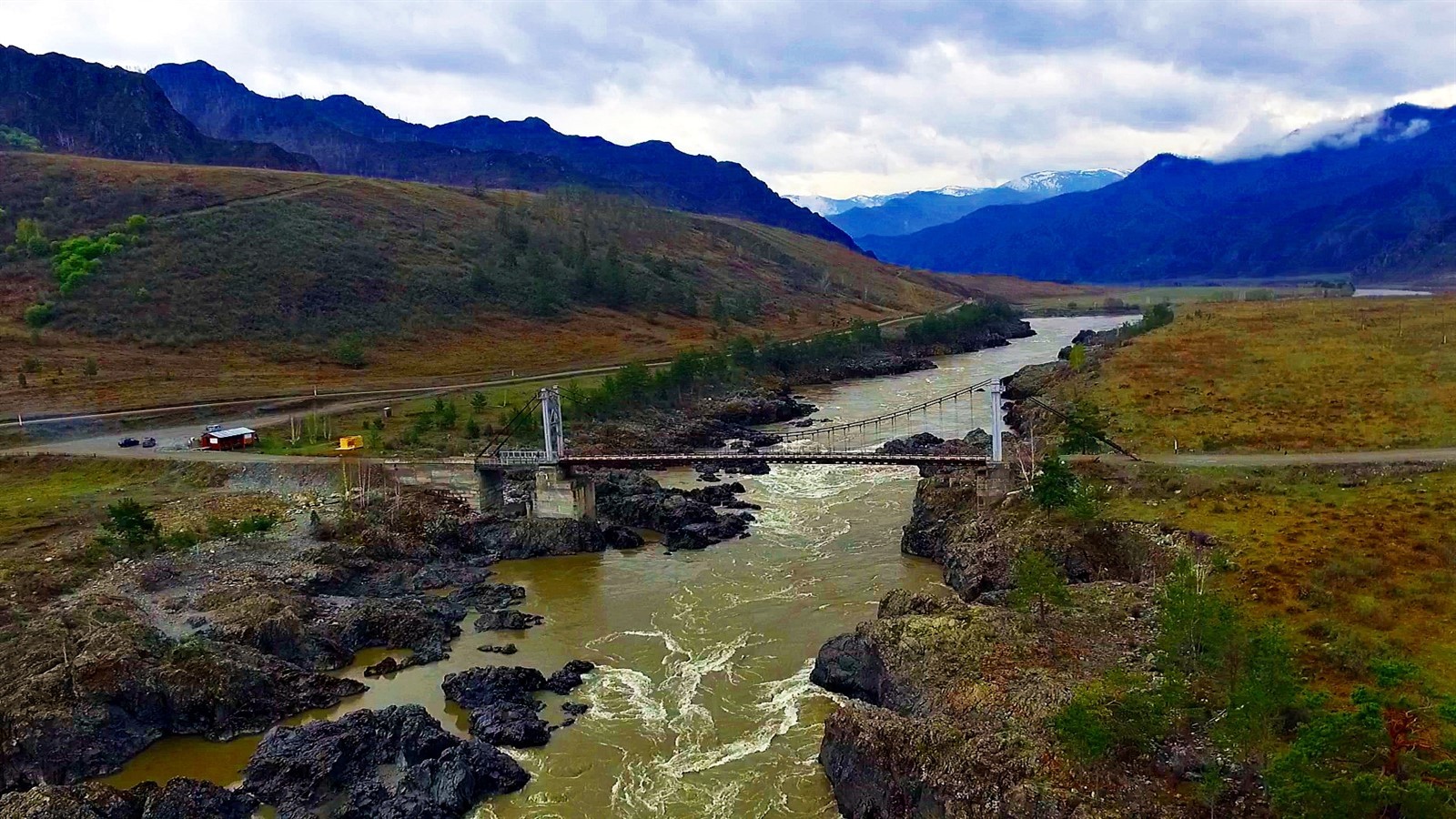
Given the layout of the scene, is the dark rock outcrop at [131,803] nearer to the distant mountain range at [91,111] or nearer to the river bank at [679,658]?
the river bank at [679,658]

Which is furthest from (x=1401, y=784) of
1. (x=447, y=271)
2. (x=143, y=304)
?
(x=447, y=271)

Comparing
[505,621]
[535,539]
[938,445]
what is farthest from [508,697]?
[938,445]

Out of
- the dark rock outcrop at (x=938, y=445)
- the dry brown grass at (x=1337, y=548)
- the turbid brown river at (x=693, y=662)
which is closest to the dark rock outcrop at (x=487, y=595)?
the turbid brown river at (x=693, y=662)

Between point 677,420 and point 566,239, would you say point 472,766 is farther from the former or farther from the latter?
point 566,239

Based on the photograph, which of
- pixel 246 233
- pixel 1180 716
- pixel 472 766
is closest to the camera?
pixel 1180 716

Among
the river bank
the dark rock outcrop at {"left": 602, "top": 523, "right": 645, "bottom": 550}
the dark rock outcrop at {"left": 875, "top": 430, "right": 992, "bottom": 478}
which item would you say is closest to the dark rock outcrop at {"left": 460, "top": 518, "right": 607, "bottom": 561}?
the dark rock outcrop at {"left": 602, "top": 523, "right": 645, "bottom": 550}

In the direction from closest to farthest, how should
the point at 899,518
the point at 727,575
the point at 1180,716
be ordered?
the point at 1180,716 < the point at 727,575 < the point at 899,518

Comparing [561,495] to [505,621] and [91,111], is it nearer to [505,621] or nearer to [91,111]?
[505,621]
